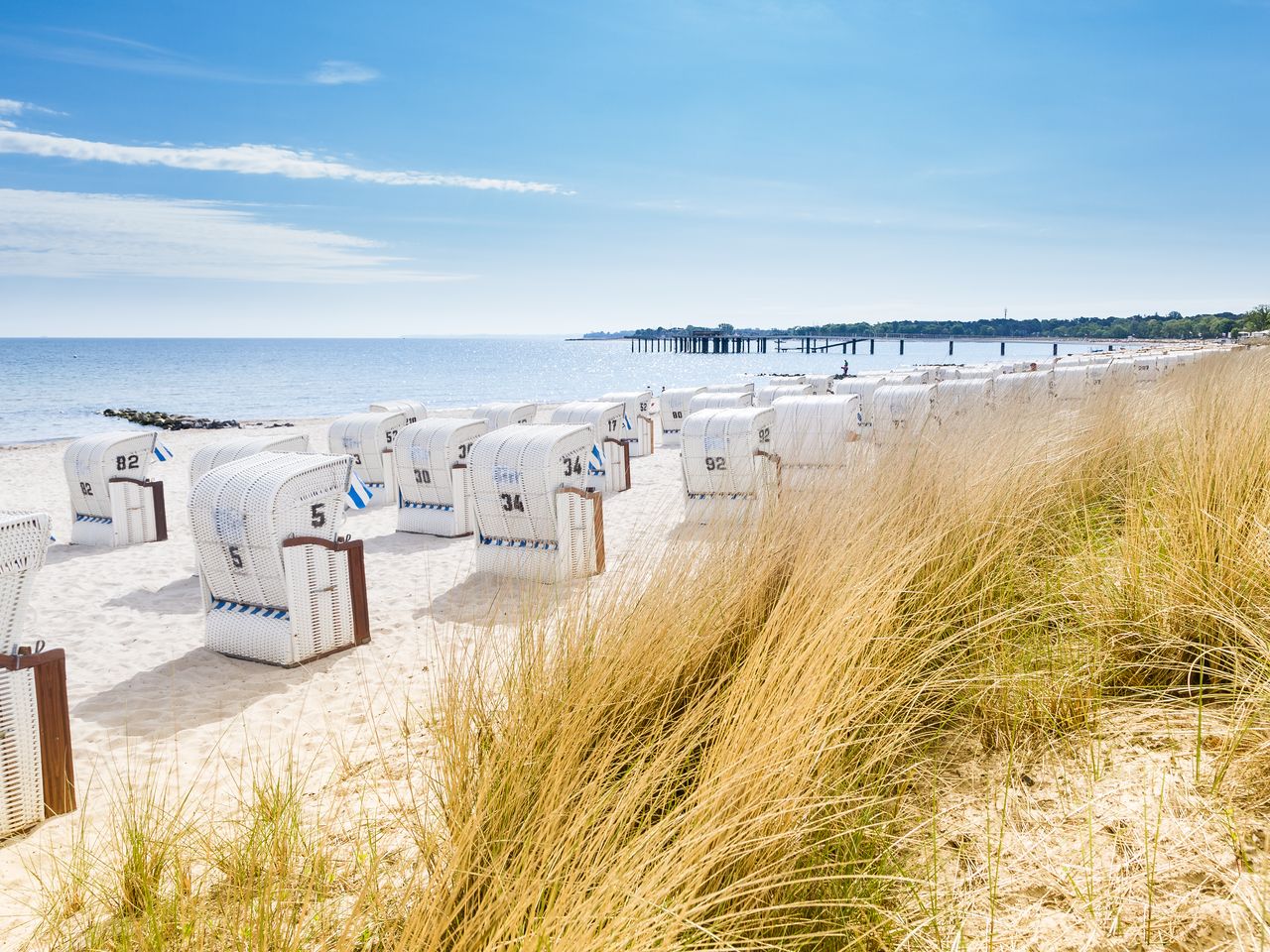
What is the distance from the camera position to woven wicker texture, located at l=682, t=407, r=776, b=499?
34.6 ft

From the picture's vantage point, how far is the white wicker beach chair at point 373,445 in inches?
530

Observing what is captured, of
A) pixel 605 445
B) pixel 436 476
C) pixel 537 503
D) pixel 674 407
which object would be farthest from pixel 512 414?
pixel 537 503

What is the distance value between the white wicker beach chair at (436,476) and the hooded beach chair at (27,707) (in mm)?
6764

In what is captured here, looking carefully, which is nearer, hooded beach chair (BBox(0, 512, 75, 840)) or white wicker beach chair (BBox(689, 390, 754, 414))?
hooded beach chair (BBox(0, 512, 75, 840))

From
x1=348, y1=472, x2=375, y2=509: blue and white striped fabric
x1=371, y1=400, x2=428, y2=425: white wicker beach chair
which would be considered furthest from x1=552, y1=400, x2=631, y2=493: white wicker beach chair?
x1=348, y1=472, x2=375, y2=509: blue and white striped fabric

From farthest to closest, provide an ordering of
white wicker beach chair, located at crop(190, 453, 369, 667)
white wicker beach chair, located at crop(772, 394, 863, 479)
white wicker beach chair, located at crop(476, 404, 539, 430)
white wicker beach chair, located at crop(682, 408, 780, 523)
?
white wicker beach chair, located at crop(476, 404, 539, 430), white wicker beach chair, located at crop(772, 394, 863, 479), white wicker beach chair, located at crop(682, 408, 780, 523), white wicker beach chair, located at crop(190, 453, 369, 667)

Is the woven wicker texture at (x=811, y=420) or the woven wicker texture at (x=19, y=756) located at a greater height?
the woven wicker texture at (x=811, y=420)

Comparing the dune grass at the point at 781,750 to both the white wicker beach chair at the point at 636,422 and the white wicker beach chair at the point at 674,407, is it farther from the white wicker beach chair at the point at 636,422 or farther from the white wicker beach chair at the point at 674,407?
the white wicker beach chair at the point at 674,407

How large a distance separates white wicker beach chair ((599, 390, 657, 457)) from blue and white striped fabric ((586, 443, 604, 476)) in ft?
12.3

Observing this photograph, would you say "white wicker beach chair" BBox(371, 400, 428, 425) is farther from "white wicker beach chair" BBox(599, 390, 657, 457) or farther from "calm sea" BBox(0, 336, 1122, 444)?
"calm sea" BBox(0, 336, 1122, 444)

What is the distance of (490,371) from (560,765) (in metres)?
94.2

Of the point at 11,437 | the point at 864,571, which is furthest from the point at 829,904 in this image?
the point at 11,437

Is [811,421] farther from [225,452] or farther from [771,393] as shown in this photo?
[771,393]

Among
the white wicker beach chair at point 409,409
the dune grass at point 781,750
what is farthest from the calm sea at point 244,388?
the dune grass at point 781,750
